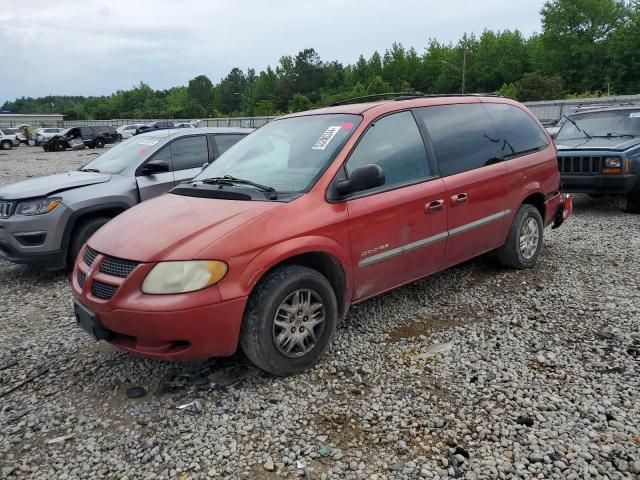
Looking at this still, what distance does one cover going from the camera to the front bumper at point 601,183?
8.05 meters

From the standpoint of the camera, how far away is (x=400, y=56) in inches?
3713

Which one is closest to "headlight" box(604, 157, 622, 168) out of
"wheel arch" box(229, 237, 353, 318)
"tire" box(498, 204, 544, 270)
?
"tire" box(498, 204, 544, 270)

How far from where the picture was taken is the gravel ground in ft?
8.79

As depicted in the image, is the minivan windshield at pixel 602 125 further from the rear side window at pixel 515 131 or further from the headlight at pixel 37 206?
the headlight at pixel 37 206

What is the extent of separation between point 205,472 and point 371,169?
2.07 metres

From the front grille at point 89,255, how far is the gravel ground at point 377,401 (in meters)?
0.80

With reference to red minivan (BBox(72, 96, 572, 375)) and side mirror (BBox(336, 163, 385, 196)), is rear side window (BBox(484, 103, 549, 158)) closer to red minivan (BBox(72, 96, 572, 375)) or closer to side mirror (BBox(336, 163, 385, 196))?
red minivan (BBox(72, 96, 572, 375))

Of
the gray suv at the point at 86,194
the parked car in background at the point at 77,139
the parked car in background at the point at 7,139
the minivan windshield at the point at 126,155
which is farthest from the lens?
the parked car in background at the point at 7,139

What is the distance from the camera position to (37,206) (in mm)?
5668

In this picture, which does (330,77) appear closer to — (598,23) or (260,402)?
(598,23)

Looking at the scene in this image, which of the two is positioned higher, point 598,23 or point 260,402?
point 598,23

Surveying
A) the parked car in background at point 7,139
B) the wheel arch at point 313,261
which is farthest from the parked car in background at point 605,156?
the parked car in background at point 7,139

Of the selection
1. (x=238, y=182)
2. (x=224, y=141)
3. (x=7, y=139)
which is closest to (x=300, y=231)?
(x=238, y=182)

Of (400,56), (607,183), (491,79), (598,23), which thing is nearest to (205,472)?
(607,183)
